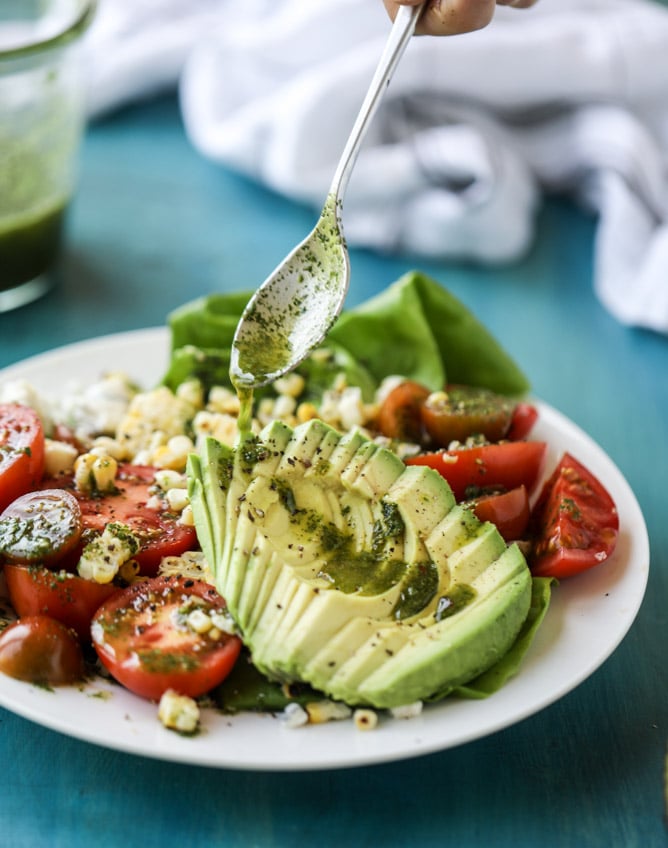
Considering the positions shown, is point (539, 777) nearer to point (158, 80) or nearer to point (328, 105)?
point (328, 105)

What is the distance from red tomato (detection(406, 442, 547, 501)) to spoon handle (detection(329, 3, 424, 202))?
2.23 ft

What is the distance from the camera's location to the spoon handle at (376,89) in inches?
102

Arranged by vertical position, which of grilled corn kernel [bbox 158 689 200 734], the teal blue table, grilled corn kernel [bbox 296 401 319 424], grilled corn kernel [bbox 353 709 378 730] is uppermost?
grilled corn kernel [bbox 158 689 200 734]

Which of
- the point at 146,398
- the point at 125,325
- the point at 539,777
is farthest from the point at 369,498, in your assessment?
the point at 125,325

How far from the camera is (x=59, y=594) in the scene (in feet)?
7.73

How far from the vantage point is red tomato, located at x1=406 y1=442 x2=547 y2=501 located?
2.75 meters

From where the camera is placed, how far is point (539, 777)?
237 centimetres

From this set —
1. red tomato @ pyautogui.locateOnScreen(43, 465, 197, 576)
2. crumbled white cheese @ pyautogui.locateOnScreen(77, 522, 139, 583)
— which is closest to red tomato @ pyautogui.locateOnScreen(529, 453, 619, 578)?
red tomato @ pyautogui.locateOnScreen(43, 465, 197, 576)

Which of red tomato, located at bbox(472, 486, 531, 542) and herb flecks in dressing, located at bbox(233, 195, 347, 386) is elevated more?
herb flecks in dressing, located at bbox(233, 195, 347, 386)

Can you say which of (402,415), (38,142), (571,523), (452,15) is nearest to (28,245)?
(38,142)

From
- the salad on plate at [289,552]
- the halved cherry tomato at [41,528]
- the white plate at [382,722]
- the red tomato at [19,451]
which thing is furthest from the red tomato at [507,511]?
the red tomato at [19,451]

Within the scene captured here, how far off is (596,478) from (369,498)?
77 centimetres

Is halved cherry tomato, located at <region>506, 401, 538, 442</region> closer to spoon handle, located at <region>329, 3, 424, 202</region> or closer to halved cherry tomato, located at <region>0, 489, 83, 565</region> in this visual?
spoon handle, located at <region>329, 3, 424, 202</region>

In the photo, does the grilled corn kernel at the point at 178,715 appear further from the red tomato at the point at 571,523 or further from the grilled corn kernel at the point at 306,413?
the grilled corn kernel at the point at 306,413
